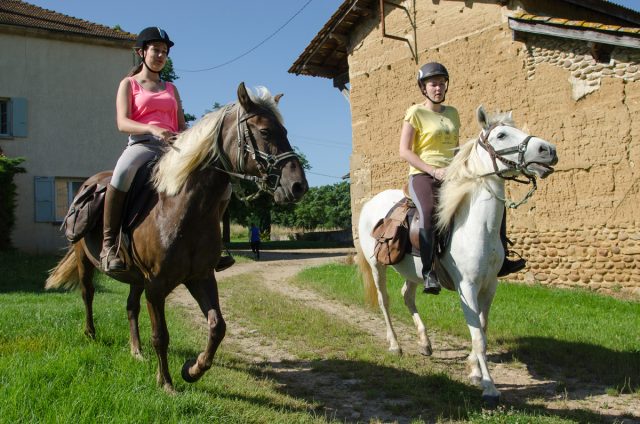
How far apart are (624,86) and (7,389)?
999cm

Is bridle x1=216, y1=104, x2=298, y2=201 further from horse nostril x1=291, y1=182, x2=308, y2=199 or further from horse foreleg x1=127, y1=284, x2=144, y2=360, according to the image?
horse foreleg x1=127, y1=284, x2=144, y2=360

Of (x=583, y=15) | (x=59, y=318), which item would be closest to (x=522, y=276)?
(x=583, y=15)

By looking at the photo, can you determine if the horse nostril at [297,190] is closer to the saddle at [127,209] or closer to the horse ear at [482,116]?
the saddle at [127,209]

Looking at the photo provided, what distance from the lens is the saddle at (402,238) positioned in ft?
15.9

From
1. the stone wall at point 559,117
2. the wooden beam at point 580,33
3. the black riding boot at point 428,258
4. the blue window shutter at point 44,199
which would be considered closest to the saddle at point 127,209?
the black riding boot at point 428,258

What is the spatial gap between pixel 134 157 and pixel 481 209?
113 inches

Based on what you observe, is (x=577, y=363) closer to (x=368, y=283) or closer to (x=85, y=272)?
(x=368, y=283)

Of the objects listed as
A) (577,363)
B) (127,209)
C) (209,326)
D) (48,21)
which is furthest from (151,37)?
(48,21)

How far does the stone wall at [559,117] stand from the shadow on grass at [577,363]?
398 cm

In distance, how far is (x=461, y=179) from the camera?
456 cm

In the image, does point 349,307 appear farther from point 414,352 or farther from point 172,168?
point 172,168

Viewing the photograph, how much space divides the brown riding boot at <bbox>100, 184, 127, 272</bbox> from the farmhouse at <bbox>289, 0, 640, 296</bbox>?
5544mm

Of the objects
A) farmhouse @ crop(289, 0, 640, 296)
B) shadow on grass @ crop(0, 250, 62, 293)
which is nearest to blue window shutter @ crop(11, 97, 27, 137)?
shadow on grass @ crop(0, 250, 62, 293)

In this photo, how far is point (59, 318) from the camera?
6.30 metres
